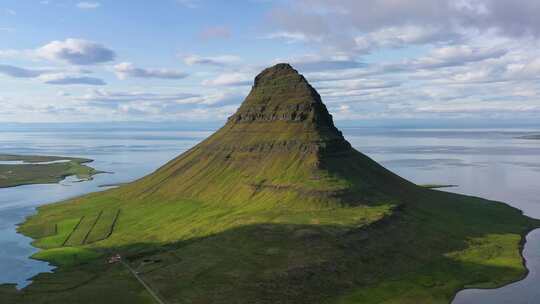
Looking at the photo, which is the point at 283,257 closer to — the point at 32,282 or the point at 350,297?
the point at 350,297

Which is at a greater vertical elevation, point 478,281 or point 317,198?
point 317,198

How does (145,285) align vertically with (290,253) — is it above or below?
below

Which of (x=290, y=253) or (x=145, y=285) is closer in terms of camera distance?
(x=145, y=285)

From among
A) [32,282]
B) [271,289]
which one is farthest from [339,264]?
[32,282]

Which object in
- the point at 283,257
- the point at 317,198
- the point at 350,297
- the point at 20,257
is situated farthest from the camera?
the point at 317,198

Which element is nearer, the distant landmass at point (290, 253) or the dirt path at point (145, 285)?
the dirt path at point (145, 285)

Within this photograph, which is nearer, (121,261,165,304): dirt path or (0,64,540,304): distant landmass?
(121,261,165,304): dirt path

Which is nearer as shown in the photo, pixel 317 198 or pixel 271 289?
pixel 271 289

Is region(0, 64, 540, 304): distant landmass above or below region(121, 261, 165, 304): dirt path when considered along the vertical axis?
above

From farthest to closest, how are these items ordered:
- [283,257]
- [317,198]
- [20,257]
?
[317,198], [20,257], [283,257]

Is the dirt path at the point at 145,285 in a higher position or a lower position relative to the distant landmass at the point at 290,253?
lower
